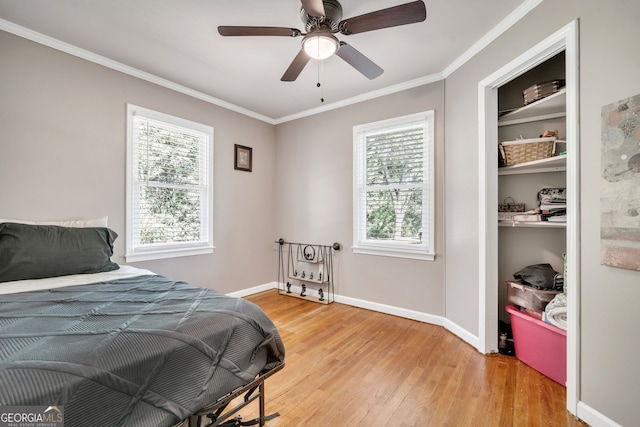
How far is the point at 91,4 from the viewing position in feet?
6.39

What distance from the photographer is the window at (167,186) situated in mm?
2873

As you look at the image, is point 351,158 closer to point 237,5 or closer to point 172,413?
point 237,5

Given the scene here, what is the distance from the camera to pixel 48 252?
1.92 metres

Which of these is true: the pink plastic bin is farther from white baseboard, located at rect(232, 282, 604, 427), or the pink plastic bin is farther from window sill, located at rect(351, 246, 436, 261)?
window sill, located at rect(351, 246, 436, 261)

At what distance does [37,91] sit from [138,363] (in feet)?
8.80

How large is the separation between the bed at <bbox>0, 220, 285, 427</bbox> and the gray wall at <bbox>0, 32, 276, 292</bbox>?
61cm

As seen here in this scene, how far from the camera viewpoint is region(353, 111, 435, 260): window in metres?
3.06

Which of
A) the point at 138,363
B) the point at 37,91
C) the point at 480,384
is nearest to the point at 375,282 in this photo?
the point at 480,384

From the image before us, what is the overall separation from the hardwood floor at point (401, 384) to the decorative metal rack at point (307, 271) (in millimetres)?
980

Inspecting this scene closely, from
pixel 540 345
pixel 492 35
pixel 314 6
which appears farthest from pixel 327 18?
pixel 540 345

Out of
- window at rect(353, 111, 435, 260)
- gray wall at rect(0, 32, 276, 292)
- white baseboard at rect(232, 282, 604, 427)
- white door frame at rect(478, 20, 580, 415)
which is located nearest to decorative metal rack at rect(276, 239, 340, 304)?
white baseboard at rect(232, 282, 604, 427)

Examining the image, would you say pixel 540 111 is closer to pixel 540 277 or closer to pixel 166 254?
pixel 540 277

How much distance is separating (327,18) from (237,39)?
0.89 metres

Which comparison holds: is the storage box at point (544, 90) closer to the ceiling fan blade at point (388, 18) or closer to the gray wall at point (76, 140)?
the ceiling fan blade at point (388, 18)
